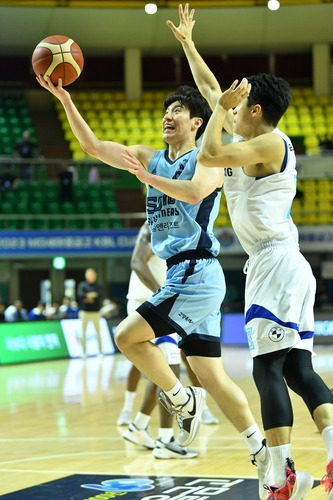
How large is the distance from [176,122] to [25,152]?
19.3 m

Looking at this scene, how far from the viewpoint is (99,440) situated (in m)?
8.11

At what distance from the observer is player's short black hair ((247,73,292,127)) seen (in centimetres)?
490

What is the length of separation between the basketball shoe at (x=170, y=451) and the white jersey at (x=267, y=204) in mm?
2683

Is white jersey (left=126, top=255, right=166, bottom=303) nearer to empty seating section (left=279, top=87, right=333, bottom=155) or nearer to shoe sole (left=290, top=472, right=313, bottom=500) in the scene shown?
shoe sole (left=290, top=472, right=313, bottom=500)

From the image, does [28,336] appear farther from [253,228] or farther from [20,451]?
[253,228]

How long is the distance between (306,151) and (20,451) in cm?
2048

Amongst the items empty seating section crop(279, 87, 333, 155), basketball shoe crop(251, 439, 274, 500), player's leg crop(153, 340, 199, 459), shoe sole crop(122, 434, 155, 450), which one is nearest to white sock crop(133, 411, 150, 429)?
shoe sole crop(122, 434, 155, 450)

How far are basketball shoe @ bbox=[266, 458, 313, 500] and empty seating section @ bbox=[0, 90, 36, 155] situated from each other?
2275 cm

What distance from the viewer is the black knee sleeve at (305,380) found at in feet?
15.4

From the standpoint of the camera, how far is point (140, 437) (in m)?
7.73

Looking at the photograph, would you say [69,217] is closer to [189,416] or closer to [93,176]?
[93,176]

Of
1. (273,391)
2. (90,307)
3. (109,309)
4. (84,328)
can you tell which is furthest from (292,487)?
(109,309)

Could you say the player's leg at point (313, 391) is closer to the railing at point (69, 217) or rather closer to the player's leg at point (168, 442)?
the player's leg at point (168, 442)

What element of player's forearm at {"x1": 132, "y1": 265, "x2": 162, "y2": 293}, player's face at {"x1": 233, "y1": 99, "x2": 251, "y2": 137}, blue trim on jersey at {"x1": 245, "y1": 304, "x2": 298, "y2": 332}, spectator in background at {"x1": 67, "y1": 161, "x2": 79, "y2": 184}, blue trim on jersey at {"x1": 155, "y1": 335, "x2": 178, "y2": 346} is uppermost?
spectator in background at {"x1": 67, "y1": 161, "x2": 79, "y2": 184}
